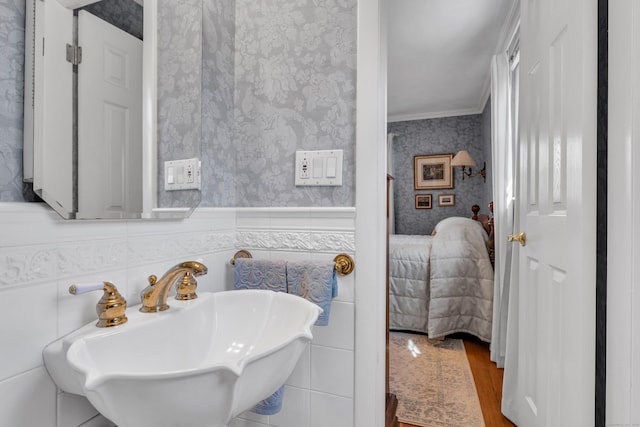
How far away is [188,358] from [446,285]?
2415 millimetres

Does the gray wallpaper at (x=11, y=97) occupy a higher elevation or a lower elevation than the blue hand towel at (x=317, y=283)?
higher

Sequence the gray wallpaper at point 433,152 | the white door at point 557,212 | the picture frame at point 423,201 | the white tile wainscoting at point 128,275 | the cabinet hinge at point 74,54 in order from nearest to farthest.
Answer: the white tile wainscoting at point 128,275, the cabinet hinge at point 74,54, the white door at point 557,212, the gray wallpaper at point 433,152, the picture frame at point 423,201

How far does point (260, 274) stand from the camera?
1.17 metres

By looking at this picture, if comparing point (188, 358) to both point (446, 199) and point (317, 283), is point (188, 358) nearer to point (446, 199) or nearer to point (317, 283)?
point (317, 283)

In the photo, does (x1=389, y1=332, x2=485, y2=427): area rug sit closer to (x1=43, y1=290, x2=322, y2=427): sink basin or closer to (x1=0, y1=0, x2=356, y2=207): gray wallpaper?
(x1=43, y1=290, x2=322, y2=427): sink basin

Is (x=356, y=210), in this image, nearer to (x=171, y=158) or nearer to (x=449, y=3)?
(x=171, y=158)


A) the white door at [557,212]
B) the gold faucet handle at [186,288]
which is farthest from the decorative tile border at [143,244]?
the white door at [557,212]

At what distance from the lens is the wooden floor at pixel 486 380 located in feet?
5.87

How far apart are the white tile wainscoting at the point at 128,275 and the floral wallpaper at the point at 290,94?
10cm

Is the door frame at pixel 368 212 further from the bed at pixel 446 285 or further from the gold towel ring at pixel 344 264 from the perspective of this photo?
the bed at pixel 446 285

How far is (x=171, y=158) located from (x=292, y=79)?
515 mm

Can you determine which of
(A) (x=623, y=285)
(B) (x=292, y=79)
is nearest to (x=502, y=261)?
(A) (x=623, y=285)

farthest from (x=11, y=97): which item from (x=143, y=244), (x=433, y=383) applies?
(x=433, y=383)

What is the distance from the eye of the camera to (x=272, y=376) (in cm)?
67
